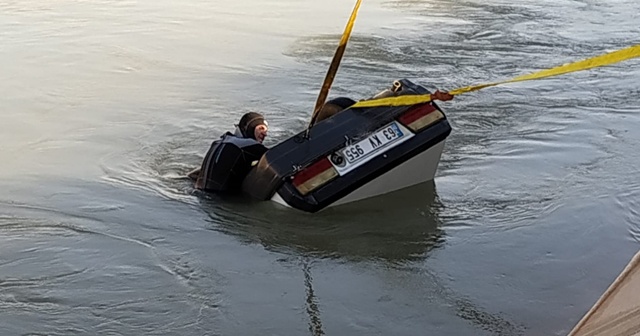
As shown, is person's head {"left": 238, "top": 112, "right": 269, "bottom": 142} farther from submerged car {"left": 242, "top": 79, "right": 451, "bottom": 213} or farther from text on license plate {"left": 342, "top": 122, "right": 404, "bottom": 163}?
text on license plate {"left": 342, "top": 122, "right": 404, "bottom": 163}

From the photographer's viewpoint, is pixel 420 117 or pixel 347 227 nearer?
pixel 347 227

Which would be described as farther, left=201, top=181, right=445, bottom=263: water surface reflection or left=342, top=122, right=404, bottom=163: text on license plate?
left=342, top=122, right=404, bottom=163: text on license plate

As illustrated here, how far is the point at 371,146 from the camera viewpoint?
24.7ft

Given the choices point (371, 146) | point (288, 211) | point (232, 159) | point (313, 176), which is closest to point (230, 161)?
point (232, 159)

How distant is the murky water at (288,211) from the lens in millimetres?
5871

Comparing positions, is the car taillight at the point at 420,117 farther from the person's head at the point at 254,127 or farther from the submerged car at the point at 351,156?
the person's head at the point at 254,127

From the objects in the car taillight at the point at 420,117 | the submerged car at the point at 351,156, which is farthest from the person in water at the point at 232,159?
the car taillight at the point at 420,117

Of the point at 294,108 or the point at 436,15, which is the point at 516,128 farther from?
the point at 436,15

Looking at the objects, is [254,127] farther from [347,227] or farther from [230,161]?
[347,227]

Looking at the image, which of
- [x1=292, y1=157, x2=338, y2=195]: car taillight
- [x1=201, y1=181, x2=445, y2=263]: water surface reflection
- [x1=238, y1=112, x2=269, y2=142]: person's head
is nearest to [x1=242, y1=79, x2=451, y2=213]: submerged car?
[x1=292, y1=157, x2=338, y2=195]: car taillight

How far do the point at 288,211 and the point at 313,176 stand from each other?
0.36m

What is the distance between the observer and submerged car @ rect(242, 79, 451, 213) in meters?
7.36

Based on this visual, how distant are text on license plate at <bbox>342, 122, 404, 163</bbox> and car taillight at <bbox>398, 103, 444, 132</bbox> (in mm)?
115

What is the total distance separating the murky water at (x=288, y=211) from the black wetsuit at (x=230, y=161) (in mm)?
174
